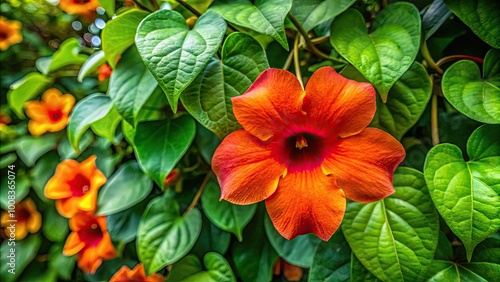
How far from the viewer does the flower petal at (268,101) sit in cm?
37

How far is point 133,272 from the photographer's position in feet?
1.89

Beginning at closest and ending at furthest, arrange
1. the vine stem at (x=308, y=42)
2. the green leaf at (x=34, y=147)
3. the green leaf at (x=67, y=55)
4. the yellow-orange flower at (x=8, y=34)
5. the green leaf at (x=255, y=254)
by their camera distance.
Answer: the vine stem at (x=308, y=42)
the green leaf at (x=255, y=254)
the green leaf at (x=67, y=55)
the green leaf at (x=34, y=147)
the yellow-orange flower at (x=8, y=34)

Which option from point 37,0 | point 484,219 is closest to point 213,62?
point 484,219

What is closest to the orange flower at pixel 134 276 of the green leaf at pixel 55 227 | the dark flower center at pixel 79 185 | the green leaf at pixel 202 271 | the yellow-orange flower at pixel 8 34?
the green leaf at pixel 202 271

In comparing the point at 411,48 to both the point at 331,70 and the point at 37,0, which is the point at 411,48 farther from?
the point at 37,0

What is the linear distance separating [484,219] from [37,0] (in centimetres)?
118

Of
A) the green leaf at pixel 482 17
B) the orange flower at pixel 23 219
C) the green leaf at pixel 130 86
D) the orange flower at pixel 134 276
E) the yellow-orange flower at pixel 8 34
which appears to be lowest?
the orange flower at pixel 23 219

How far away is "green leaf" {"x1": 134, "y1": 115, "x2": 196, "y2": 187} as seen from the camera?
0.48m

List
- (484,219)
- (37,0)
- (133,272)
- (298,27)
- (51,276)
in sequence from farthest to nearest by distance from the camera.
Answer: (37,0)
(51,276)
(133,272)
(298,27)
(484,219)

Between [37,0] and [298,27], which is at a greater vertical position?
[298,27]

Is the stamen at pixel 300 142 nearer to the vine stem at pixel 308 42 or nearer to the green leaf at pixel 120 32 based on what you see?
the vine stem at pixel 308 42

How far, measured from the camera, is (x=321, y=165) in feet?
1.30

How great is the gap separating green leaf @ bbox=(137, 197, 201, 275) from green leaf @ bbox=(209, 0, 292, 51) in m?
0.30

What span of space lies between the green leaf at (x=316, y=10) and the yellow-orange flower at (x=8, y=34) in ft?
2.81
